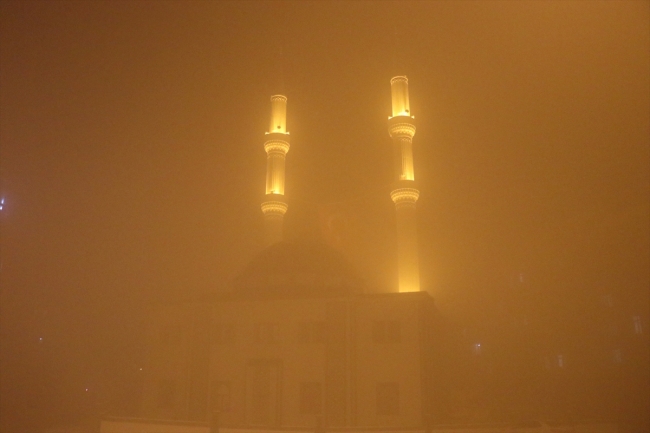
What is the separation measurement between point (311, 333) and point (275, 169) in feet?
58.9

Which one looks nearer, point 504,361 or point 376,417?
point 376,417

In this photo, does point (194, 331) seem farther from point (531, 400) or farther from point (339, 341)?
point (531, 400)

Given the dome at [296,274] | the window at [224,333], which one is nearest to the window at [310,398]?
the window at [224,333]

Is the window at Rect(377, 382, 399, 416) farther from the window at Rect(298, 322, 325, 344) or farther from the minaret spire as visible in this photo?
the minaret spire

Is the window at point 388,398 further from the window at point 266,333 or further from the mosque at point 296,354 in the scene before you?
the window at point 266,333

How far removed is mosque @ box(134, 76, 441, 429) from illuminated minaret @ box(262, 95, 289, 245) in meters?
8.72

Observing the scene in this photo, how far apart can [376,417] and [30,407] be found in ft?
74.3

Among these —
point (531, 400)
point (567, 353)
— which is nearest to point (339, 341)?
point (531, 400)

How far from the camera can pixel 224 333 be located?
100 feet

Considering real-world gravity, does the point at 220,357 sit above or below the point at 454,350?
below

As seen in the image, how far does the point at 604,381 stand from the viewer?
3969 centimetres

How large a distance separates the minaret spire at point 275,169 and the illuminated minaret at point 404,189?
8.93 m

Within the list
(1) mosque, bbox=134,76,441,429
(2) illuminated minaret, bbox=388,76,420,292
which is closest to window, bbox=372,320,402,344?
(1) mosque, bbox=134,76,441,429

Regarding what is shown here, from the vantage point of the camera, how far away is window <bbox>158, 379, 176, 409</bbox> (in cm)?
3062
